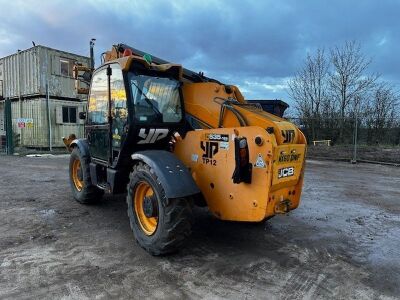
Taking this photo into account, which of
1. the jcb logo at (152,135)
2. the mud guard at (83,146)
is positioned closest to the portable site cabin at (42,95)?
the mud guard at (83,146)

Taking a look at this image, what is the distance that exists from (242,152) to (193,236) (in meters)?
1.68

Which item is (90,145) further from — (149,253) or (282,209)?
(282,209)

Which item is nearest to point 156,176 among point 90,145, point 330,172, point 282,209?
point 282,209

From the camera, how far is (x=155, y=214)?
15.1 feet

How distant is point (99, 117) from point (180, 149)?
1.66 metres

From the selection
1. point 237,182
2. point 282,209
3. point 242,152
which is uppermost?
point 242,152

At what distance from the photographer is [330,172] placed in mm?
11742

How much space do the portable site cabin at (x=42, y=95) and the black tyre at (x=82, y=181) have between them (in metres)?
12.8

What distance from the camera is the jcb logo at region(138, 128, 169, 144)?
514 cm

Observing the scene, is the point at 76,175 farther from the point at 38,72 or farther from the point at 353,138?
the point at 38,72

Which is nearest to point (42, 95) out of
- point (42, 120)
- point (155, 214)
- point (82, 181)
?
point (42, 120)

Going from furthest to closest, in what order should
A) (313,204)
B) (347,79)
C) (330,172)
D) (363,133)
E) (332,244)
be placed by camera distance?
(347,79) → (363,133) → (330,172) → (313,204) → (332,244)

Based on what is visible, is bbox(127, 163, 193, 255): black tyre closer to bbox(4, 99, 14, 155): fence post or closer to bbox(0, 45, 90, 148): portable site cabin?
bbox(4, 99, 14, 155): fence post

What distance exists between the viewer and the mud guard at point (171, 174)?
167 inches
